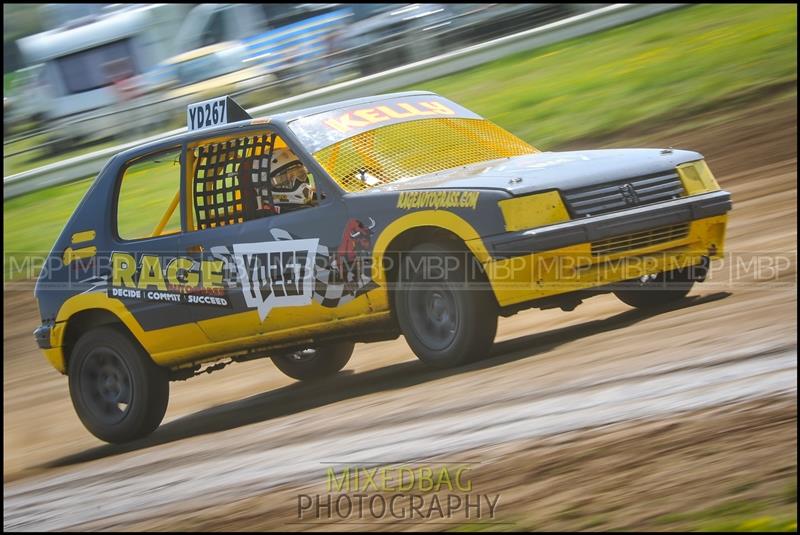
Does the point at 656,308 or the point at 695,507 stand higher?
the point at 695,507

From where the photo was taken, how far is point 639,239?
670cm

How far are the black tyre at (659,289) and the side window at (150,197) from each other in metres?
2.77

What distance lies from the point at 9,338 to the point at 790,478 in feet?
36.9

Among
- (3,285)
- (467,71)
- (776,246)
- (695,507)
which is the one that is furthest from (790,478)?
(467,71)

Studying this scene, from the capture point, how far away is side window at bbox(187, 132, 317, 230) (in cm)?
749

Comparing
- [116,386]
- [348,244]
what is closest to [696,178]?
[348,244]

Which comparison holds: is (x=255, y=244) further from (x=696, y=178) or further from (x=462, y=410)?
(x=696, y=178)

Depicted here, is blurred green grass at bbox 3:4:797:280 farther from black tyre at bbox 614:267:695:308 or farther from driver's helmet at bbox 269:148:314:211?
driver's helmet at bbox 269:148:314:211

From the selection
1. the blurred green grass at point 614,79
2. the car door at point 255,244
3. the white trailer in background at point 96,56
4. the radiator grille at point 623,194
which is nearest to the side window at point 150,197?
the blurred green grass at point 614,79

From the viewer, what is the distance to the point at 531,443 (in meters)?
5.18

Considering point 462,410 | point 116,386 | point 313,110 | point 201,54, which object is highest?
point 313,110

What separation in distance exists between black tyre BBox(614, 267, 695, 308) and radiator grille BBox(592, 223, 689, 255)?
49cm

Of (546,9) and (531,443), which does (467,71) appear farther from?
(531,443)

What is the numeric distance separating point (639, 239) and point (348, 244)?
1.57 metres
